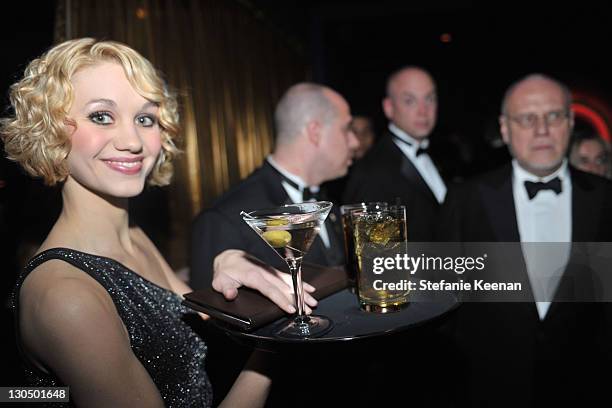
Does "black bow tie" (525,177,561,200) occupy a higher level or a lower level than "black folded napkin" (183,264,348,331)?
higher

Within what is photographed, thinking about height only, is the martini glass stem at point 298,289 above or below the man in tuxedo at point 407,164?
below

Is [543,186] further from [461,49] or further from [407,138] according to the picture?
[461,49]

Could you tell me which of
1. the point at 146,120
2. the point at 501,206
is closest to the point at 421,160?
the point at 501,206

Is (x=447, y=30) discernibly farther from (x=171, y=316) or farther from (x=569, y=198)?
(x=171, y=316)

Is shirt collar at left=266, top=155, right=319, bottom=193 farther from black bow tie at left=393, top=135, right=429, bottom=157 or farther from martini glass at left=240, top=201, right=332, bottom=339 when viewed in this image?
martini glass at left=240, top=201, right=332, bottom=339

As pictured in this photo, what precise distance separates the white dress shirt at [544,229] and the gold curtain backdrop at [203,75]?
8.59 feet

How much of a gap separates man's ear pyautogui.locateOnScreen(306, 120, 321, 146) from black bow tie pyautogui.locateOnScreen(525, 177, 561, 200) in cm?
133

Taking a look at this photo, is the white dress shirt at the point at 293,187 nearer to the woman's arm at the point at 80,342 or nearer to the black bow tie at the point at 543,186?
the black bow tie at the point at 543,186

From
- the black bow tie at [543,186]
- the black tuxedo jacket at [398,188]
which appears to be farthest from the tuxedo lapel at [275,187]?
the black bow tie at [543,186]

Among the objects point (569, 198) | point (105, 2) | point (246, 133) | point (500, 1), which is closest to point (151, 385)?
point (569, 198)

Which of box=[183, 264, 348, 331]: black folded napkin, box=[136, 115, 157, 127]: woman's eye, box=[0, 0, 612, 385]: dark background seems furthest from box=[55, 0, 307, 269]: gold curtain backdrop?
box=[183, 264, 348, 331]: black folded napkin

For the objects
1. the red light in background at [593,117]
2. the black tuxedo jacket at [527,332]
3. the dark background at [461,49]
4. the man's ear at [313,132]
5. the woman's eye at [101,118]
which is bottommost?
the black tuxedo jacket at [527,332]

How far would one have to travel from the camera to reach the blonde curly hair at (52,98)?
1483 mm

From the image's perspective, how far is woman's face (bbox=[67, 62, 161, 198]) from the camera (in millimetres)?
1511
